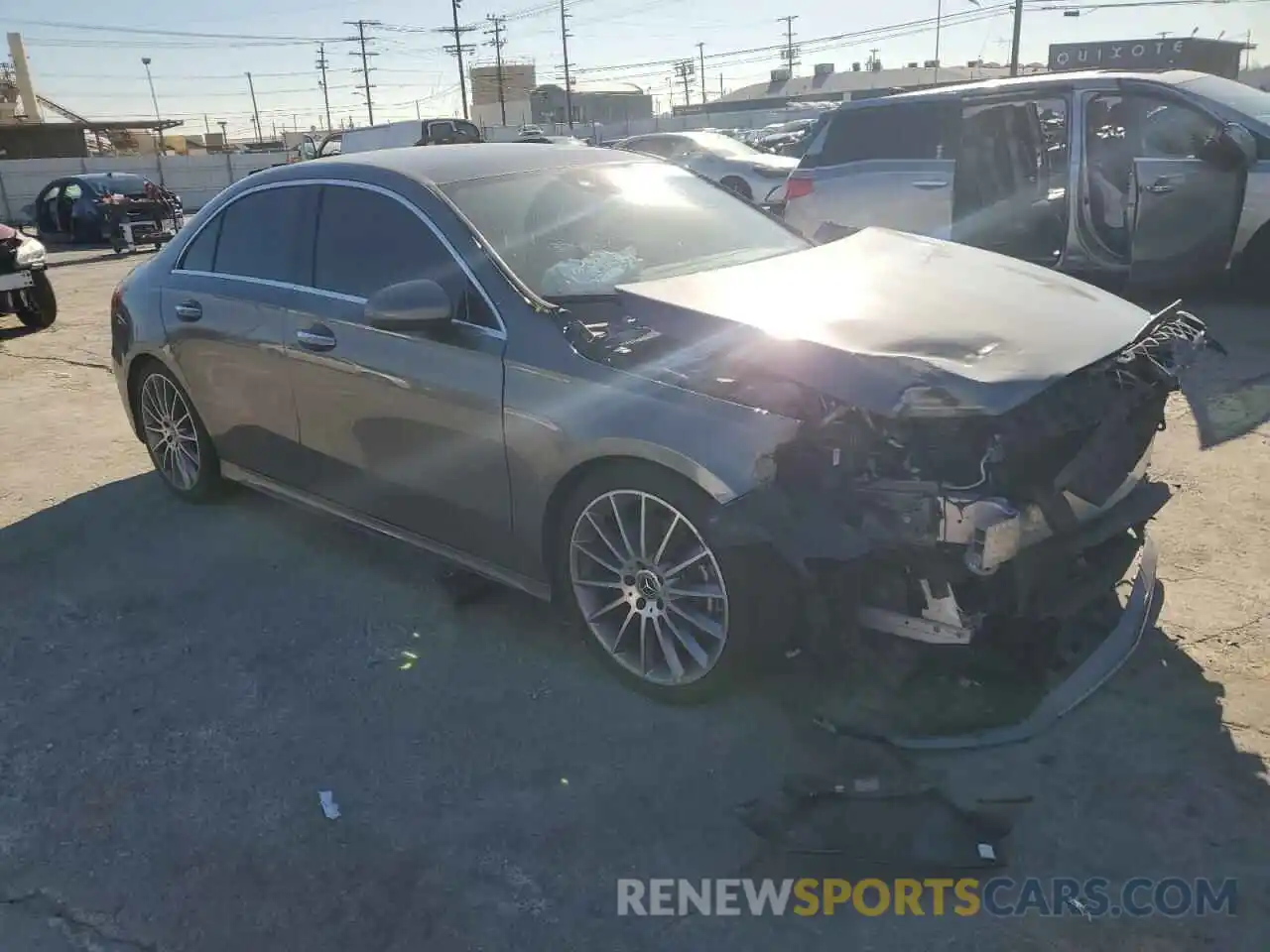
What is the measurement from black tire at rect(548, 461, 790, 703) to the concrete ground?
0.38ft

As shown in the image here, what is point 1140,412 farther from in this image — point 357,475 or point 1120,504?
point 357,475

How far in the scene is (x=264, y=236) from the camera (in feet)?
14.7

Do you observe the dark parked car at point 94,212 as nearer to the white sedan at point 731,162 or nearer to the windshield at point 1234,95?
the white sedan at point 731,162

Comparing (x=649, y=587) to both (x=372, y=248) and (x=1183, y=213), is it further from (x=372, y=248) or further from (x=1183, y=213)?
(x=1183, y=213)

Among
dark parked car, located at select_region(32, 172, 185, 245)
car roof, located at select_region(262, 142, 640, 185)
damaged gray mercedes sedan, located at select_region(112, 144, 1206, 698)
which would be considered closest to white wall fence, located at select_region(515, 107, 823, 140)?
dark parked car, located at select_region(32, 172, 185, 245)

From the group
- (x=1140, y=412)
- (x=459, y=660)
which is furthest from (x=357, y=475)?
(x=1140, y=412)

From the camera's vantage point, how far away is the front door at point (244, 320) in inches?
169

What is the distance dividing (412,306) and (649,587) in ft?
4.16

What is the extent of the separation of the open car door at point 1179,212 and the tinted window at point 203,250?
246 inches

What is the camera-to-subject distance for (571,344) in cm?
325

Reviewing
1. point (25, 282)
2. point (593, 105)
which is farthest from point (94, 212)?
point (593, 105)

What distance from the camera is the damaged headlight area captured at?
2623 millimetres

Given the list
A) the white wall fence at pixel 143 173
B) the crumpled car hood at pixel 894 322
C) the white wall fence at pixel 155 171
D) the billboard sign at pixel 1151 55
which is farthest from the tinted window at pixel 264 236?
the billboard sign at pixel 1151 55

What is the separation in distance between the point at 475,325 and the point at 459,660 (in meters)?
1.22
